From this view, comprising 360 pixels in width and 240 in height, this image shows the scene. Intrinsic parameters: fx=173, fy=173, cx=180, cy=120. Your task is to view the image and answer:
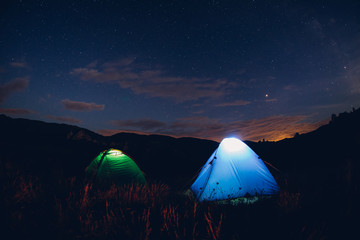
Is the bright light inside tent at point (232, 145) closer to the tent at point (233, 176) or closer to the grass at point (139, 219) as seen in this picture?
the tent at point (233, 176)

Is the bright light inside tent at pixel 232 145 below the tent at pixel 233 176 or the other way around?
the other way around

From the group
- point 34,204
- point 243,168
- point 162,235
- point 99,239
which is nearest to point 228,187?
point 243,168

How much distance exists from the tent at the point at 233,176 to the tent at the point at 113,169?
3568 millimetres

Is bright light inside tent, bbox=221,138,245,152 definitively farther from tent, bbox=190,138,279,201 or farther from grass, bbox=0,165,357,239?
grass, bbox=0,165,357,239

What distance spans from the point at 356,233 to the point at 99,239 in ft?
13.9

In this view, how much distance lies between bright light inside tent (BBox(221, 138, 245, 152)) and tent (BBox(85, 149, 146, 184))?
449cm

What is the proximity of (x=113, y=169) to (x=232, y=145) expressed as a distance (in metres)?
5.67

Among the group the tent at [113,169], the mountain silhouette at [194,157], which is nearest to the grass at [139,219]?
the mountain silhouette at [194,157]

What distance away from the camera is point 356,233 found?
9.80ft

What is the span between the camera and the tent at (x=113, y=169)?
812 cm

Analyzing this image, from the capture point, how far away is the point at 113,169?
27.3ft

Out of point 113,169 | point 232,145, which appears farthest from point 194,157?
point 232,145

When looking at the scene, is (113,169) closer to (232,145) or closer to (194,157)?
(232,145)

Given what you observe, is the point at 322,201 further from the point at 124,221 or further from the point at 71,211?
the point at 71,211
